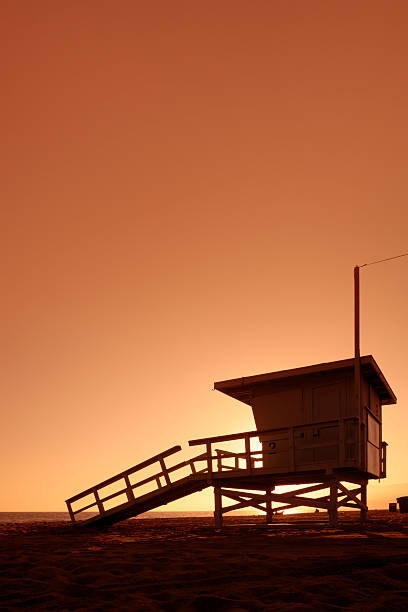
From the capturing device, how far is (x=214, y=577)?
24.2 feet

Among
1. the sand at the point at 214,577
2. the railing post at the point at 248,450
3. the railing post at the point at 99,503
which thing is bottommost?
the railing post at the point at 99,503

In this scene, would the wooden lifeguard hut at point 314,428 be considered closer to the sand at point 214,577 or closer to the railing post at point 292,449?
the railing post at point 292,449

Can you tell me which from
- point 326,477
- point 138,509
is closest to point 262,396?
point 326,477

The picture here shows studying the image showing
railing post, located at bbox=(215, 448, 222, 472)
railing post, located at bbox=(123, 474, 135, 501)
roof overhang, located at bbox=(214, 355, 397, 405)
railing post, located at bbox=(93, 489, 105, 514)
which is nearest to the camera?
roof overhang, located at bbox=(214, 355, 397, 405)

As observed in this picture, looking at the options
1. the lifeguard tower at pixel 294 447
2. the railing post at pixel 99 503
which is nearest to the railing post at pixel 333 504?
the lifeguard tower at pixel 294 447

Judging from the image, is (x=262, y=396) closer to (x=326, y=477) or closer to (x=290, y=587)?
(x=326, y=477)

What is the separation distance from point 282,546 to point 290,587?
406 cm

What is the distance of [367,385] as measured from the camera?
19312mm

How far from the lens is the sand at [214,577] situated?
600cm

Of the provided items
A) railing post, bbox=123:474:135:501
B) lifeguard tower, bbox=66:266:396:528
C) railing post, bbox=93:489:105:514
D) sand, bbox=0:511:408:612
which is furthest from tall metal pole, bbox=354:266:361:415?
railing post, bbox=93:489:105:514

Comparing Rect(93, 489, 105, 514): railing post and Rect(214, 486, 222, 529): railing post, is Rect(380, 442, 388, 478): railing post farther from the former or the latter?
Rect(93, 489, 105, 514): railing post

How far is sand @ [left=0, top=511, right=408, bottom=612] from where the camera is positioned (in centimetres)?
600

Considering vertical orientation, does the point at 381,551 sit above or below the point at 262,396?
below

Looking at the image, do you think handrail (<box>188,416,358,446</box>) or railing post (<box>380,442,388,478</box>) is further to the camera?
railing post (<box>380,442,388,478</box>)
